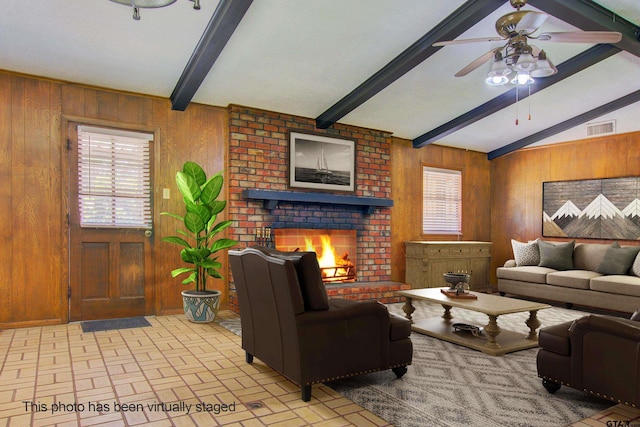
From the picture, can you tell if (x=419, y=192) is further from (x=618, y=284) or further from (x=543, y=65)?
(x=543, y=65)

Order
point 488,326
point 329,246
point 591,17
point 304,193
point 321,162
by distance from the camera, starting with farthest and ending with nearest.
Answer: point 329,246 → point 321,162 → point 304,193 → point 591,17 → point 488,326

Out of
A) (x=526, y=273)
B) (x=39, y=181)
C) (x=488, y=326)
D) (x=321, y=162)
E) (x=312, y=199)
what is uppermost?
(x=321, y=162)

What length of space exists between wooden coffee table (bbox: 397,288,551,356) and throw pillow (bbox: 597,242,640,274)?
2369 mm

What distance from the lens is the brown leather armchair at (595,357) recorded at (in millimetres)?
2270

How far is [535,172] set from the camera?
7254 millimetres

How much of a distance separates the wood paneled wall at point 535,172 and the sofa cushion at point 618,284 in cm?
108

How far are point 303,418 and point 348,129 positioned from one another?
4.56 m

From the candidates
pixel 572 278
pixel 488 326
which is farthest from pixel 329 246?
pixel 572 278

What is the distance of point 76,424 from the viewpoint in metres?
2.24

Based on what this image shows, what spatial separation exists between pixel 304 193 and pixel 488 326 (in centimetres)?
278

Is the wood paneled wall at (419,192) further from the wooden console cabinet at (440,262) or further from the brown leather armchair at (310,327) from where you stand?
the brown leather armchair at (310,327)

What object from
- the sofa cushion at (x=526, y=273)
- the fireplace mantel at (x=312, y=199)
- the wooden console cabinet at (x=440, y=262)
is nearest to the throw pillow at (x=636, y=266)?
the sofa cushion at (x=526, y=273)

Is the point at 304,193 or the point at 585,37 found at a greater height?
the point at 585,37

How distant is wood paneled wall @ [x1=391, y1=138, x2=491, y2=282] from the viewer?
680 centimetres
